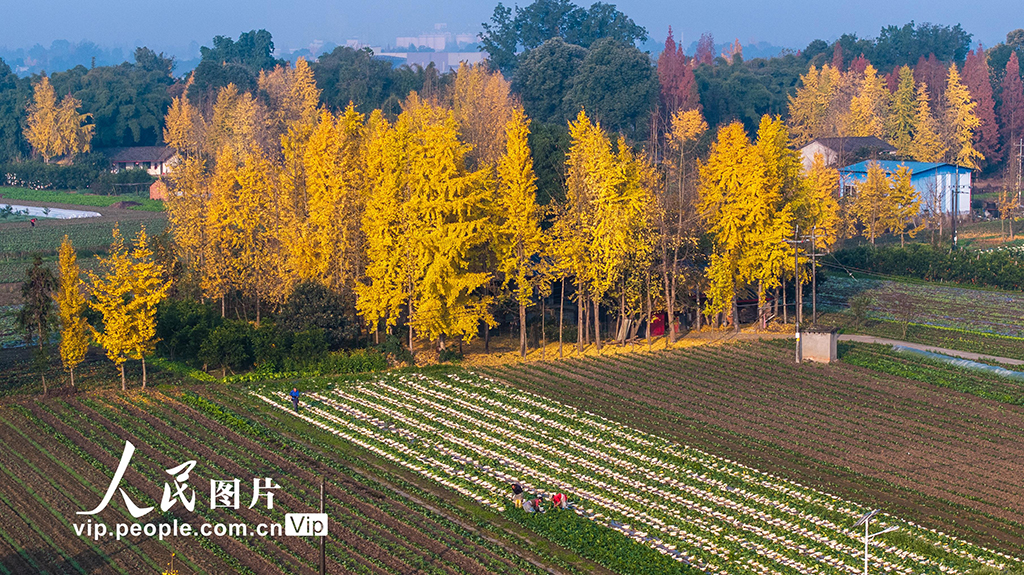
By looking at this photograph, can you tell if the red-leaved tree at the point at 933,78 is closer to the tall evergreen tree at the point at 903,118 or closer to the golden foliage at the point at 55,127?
the tall evergreen tree at the point at 903,118

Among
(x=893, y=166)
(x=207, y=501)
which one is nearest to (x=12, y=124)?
(x=893, y=166)

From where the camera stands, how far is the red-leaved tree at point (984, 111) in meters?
126

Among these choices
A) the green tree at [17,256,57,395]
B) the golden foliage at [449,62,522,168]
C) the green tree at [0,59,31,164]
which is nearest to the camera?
the green tree at [17,256,57,395]

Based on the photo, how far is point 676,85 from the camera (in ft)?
446

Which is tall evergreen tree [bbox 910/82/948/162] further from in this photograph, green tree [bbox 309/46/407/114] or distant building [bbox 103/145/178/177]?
distant building [bbox 103/145/178/177]

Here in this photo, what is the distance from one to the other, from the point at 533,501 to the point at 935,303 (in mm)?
39477

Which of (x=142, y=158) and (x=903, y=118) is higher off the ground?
(x=903, y=118)

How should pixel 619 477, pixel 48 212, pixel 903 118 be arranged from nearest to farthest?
pixel 619 477, pixel 48 212, pixel 903 118

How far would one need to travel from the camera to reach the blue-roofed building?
93.2m

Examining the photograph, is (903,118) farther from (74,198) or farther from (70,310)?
(70,310)

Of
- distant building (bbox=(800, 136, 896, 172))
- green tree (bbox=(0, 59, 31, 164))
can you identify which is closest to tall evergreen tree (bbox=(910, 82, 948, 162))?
distant building (bbox=(800, 136, 896, 172))

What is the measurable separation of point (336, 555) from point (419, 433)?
1061 cm

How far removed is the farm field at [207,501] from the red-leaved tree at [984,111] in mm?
109756

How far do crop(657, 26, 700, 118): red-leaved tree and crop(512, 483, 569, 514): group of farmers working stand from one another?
104491 millimetres
